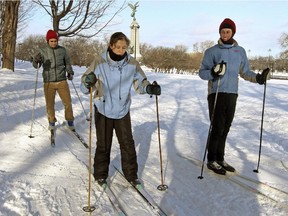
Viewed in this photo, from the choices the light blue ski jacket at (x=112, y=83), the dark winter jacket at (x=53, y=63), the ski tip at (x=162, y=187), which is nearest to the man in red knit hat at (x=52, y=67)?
the dark winter jacket at (x=53, y=63)

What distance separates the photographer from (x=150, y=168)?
504cm

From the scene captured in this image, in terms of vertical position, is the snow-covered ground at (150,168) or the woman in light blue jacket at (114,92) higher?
the woman in light blue jacket at (114,92)

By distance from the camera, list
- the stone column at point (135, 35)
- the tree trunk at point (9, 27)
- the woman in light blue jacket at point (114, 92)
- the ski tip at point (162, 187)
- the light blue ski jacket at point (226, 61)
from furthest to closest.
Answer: the stone column at point (135, 35)
the tree trunk at point (9, 27)
the light blue ski jacket at point (226, 61)
the ski tip at point (162, 187)
the woman in light blue jacket at point (114, 92)

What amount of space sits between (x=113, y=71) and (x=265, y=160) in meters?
3.48

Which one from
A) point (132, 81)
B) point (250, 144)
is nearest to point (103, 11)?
point (250, 144)

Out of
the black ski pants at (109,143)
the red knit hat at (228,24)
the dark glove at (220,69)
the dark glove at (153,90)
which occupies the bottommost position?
the black ski pants at (109,143)

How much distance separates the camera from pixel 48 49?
6.29 metres

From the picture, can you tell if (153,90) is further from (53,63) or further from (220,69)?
(53,63)

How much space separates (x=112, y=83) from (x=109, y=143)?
31.5 inches

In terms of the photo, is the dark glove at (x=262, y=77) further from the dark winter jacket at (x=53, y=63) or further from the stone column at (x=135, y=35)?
the stone column at (x=135, y=35)

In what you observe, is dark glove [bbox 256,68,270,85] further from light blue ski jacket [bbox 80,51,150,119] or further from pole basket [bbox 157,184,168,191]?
pole basket [bbox 157,184,168,191]

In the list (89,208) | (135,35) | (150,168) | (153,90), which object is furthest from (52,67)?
(135,35)

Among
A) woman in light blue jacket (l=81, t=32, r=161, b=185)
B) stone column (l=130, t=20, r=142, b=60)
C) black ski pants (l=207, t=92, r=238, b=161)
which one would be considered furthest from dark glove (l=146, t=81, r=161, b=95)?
stone column (l=130, t=20, r=142, b=60)

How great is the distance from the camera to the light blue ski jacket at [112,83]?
12.8 ft
